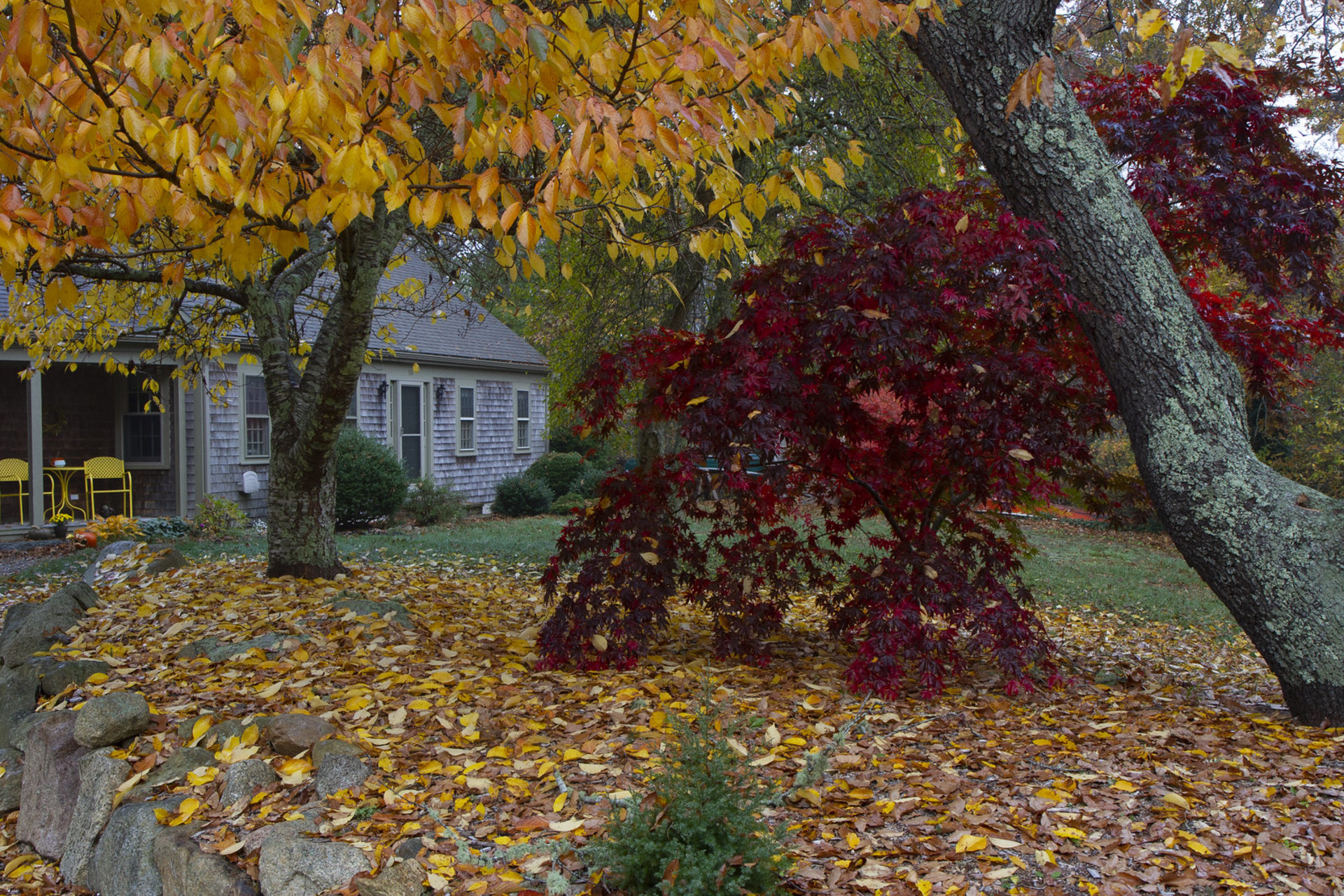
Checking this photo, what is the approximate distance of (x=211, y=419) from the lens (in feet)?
40.9

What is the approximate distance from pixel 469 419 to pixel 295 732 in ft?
46.8

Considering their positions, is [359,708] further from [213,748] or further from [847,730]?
[847,730]

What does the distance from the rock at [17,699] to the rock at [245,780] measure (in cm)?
200

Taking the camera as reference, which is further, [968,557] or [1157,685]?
[1157,685]

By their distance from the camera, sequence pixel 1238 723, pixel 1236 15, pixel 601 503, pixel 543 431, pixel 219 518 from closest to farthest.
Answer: pixel 1238 723 → pixel 601 503 → pixel 1236 15 → pixel 219 518 → pixel 543 431

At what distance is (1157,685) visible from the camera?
4.71 meters

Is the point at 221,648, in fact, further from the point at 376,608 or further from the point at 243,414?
the point at 243,414

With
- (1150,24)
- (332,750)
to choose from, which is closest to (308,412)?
(332,750)

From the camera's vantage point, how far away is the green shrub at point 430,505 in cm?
1408

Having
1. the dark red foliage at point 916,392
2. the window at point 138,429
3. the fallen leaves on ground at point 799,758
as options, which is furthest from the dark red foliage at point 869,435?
the window at point 138,429

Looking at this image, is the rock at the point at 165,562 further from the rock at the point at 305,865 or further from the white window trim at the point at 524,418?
the white window trim at the point at 524,418

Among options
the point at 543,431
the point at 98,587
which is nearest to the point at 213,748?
the point at 98,587

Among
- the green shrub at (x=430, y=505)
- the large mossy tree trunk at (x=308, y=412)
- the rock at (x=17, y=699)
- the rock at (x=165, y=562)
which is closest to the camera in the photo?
the rock at (x=17, y=699)

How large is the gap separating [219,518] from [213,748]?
28.3ft
